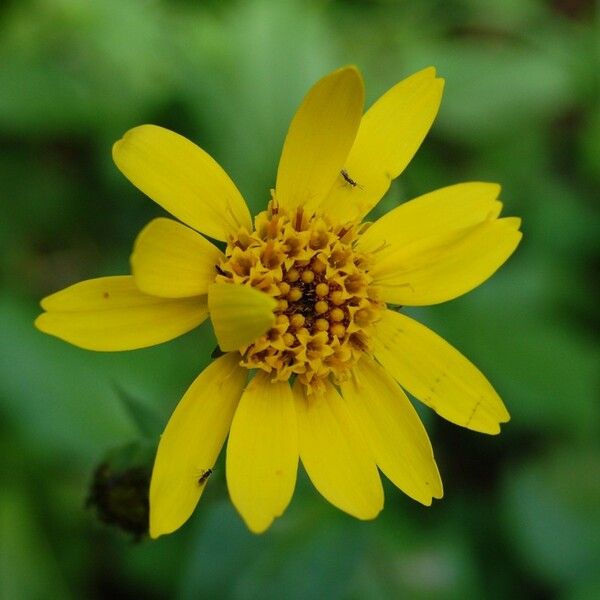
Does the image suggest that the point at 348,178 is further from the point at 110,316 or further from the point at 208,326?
the point at 208,326

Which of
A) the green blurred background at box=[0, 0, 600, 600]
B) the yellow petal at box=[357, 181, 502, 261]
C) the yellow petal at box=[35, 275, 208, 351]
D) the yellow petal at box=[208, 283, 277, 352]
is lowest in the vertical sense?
the green blurred background at box=[0, 0, 600, 600]

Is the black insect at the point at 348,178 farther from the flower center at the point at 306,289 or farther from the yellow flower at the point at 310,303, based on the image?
the flower center at the point at 306,289

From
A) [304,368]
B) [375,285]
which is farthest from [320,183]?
[304,368]

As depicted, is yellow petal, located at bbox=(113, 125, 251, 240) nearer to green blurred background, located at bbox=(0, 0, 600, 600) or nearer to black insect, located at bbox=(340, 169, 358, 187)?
black insect, located at bbox=(340, 169, 358, 187)

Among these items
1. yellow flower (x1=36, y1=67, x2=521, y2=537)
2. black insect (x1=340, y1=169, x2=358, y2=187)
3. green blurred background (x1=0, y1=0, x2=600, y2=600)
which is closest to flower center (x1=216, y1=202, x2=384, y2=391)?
yellow flower (x1=36, y1=67, x2=521, y2=537)

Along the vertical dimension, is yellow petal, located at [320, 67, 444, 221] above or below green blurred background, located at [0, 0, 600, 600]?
above

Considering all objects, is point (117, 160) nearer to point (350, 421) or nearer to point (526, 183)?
point (350, 421)
